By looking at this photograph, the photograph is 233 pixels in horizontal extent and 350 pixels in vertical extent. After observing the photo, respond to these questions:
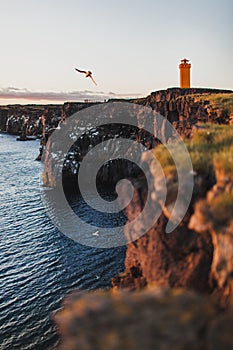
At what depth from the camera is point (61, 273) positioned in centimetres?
4006

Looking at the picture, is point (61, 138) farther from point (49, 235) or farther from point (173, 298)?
point (173, 298)

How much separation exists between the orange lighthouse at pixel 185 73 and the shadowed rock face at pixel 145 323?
3018 inches

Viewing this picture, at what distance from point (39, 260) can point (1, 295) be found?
820 centimetres

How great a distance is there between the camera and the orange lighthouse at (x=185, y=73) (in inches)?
3065

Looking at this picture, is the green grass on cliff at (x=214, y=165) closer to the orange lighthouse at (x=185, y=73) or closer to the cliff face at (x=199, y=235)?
the cliff face at (x=199, y=235)

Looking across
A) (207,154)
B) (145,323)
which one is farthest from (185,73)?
(145,323)

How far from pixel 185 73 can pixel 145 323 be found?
8485cm

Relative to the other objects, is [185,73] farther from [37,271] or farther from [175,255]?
[175,255]

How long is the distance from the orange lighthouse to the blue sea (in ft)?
144

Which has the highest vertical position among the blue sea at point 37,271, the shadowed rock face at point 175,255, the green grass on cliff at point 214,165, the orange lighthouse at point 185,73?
the orange lighthouse at point 185,73

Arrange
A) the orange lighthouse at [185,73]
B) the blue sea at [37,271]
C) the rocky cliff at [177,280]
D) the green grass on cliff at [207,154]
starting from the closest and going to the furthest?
the rocky cliff at [177,280] → the green grass on cliff at [207,154] → the blue sea at [37,271] → the orange lighthouse at [185,73]

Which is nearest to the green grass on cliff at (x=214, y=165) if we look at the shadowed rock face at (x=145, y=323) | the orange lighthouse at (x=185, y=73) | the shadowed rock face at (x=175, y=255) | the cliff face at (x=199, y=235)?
the cliff face at (x=199, y=235)

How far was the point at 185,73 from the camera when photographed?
83.9 m

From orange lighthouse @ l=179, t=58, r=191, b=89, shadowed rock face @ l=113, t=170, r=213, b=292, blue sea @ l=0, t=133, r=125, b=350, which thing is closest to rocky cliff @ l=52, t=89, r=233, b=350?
shadowed rock face @ l=113, t=170, r=213, b=292
